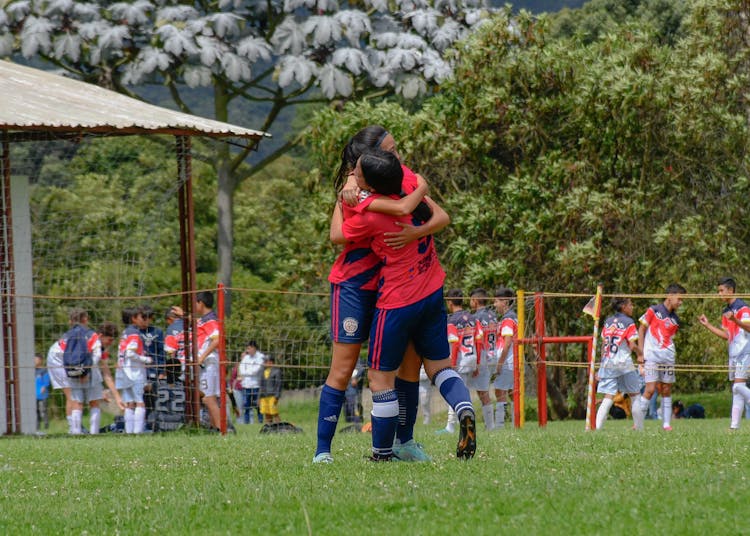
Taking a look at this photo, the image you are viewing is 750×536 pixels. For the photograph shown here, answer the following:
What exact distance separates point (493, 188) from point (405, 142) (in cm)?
214

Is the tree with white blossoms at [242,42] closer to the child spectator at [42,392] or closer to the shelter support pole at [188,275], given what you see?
the child spectator at [42,392]

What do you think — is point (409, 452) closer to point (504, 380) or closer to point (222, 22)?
point (504, 380)

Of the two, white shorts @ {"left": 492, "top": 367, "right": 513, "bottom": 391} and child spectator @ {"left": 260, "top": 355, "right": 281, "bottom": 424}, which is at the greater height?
white shorts @ {"left": 492, "top": 367, "right": 513, "bottom": 391}

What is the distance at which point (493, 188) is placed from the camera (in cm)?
2670

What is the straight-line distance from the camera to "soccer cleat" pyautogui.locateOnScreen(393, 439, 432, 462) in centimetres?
815

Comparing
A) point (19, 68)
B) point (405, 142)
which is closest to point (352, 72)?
point (405, 142)

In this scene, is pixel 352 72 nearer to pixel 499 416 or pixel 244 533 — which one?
pixel 499 416

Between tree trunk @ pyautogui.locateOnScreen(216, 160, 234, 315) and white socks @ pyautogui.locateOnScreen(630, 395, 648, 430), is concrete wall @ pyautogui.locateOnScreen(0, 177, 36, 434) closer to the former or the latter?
white socks @ pyautogui.locateOnScreen(630, 395, 648, 430)

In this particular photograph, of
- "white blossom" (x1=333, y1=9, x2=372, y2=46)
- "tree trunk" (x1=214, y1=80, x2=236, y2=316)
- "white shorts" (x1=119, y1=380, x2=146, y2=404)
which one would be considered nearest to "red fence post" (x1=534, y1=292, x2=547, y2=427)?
"white shorts" (x1=119, y1=380, x2=146, y2=404)

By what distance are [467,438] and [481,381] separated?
9.56 m

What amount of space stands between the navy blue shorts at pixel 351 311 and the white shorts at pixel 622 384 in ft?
32.3

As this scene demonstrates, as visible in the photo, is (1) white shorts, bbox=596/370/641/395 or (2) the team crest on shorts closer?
(2) the team crest on shorts

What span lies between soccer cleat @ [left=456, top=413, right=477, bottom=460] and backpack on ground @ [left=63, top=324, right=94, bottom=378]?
10.8 meters

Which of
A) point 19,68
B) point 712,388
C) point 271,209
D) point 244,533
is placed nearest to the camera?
point 244,533
